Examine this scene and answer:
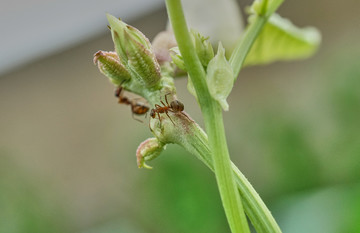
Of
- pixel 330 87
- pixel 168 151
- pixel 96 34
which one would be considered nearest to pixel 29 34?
pixel 96 34

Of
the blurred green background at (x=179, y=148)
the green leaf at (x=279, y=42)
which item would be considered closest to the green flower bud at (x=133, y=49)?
the green leaf at (x=279, y=42)

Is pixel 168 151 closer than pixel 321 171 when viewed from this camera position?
No

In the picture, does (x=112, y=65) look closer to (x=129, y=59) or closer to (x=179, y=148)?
(x=129, y=59)

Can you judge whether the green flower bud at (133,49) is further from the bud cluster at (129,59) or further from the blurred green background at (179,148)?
the blurred green background at (179,148)

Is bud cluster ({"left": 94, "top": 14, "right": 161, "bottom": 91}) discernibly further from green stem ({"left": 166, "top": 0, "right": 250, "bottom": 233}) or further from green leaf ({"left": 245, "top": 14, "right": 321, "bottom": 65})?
green leaf ({"left": 245, "top": 14, "right": 321, "bottom": 65})

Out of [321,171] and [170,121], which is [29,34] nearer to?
[321,171]

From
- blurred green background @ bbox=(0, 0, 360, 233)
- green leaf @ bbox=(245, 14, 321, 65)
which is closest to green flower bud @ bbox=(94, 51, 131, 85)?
green leaf @ bbox=(245, 14, 321, 65)
